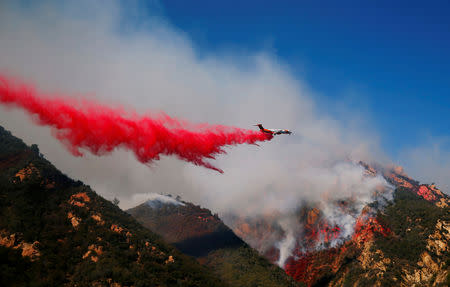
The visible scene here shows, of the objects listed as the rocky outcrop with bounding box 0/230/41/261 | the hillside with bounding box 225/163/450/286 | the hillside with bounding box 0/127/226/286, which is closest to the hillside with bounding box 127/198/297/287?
the hillside with bounding box 0/127/226/286

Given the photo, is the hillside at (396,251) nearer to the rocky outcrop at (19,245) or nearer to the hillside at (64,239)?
the hillside at (64,239)

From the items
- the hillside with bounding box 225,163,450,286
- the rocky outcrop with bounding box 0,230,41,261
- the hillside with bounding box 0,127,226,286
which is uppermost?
the hillside with bounding box 225,163,450,286

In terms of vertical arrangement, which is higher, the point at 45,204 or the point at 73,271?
the point at 45,204

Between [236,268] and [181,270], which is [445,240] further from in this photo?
[181,270]

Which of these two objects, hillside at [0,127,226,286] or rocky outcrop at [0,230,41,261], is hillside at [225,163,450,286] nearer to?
hillside at [0,127,226,286]

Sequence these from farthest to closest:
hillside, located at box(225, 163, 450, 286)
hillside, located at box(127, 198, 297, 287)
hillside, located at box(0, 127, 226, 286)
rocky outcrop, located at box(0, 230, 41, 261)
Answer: hillside, located at box(127, 198, 297, 287) → hillside, located at box(225, 163, 450, 286) → hillside, located at box(0, 127, 226, 286) → rocky outcrop, located at box(0, 230, 41, 261)

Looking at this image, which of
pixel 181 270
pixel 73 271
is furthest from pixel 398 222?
pixel 73 271

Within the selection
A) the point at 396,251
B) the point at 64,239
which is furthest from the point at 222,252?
the point at 64,239

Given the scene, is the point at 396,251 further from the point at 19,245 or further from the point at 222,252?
the point at 19,245

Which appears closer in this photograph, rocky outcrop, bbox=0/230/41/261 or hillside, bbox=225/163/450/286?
rocky outcrop, bbox=0/230/41/261
